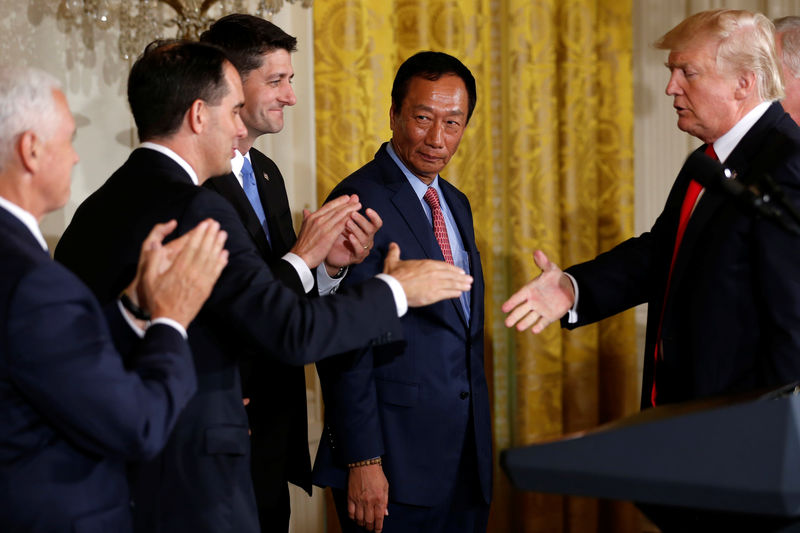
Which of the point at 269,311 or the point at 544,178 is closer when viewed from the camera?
the point at 269,311

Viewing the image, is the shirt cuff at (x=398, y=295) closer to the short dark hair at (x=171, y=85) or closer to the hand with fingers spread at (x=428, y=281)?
the hand with fingers spread at (x=428, y=281)

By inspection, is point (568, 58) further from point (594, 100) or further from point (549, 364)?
point (549, 364)

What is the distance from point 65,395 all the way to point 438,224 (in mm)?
1390

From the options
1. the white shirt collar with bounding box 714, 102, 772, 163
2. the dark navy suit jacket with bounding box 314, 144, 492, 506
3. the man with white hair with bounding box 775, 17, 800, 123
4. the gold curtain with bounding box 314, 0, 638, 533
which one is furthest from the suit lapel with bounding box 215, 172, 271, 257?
the man with white hair with bounding box 775, 17, 800, 123

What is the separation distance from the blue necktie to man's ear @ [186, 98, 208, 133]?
75 cm

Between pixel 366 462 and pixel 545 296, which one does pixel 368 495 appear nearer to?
pixel 366 462

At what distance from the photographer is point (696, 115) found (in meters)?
2.45

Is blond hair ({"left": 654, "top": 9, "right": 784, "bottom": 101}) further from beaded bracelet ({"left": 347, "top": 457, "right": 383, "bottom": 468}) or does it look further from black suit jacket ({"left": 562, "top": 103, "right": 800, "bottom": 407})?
beaded bracelet ({"left": 347, "top": 457, "right": 383, "bottom": 468})

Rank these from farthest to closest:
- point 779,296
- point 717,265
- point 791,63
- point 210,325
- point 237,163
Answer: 1. point 791,63
2. point 237,163
3. point 717,265
4. point 779,296
5. point 210,325

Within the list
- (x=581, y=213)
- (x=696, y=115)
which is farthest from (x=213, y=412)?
(x=581, y=213)

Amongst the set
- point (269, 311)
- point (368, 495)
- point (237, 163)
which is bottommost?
point (368, 495)

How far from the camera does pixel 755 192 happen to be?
1509 mm

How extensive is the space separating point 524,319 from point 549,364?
1389 mm

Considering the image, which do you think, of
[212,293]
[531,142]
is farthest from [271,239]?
[531,142]
